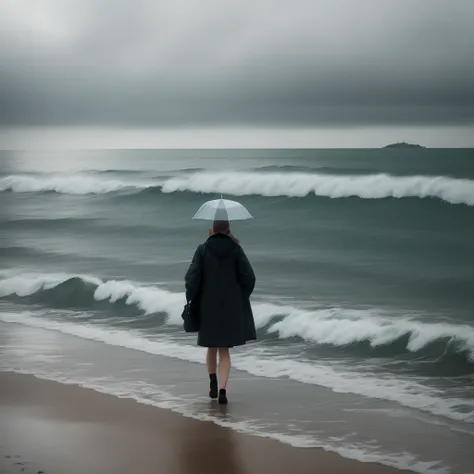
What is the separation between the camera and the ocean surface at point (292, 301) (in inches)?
197

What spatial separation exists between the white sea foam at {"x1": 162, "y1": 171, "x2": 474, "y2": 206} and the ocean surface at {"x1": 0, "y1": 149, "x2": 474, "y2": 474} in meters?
0.07

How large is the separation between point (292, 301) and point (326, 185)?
12.1 metres

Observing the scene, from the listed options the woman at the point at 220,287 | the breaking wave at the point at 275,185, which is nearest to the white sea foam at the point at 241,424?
the woman at the point at 220,287

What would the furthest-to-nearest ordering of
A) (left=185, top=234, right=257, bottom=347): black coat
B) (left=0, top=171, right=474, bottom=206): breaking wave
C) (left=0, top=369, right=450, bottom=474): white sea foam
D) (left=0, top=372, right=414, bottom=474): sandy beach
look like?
1. (left=0, top=171, right=474, bottom=206): breaking wave
2. (left=185, top=234, right=257, bottom=347): black coat
3. (left=0, top=369, right=450, bottom=474): white sea foam
4. (left=0, top=372, right=414, bottom=474): sandy beach

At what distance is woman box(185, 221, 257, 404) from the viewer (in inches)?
194

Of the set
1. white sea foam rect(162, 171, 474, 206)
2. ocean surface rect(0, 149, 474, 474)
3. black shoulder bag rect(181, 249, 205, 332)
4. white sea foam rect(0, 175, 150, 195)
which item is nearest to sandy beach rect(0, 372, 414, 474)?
ocean surface rect(0, 149, 474, 474)

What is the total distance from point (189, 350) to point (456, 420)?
2557 mm

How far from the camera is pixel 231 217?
5.04 meters

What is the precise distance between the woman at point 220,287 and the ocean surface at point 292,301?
43 centimetres

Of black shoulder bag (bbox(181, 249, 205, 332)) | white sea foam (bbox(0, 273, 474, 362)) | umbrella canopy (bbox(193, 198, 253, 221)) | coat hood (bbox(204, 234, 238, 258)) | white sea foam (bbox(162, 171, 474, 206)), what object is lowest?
white sea foam (bbox(0, 273, 474, 362))

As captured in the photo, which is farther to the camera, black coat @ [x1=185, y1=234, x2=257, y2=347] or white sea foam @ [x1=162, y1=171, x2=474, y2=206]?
white sea foam @ [x1=162, y1=171, x2=474, y2=206]

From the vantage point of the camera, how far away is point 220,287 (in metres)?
4.95

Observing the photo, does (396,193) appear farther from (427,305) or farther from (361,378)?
(361,378)

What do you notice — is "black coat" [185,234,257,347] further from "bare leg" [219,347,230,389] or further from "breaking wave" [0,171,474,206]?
"breaking wave" [0,171,474,206]
